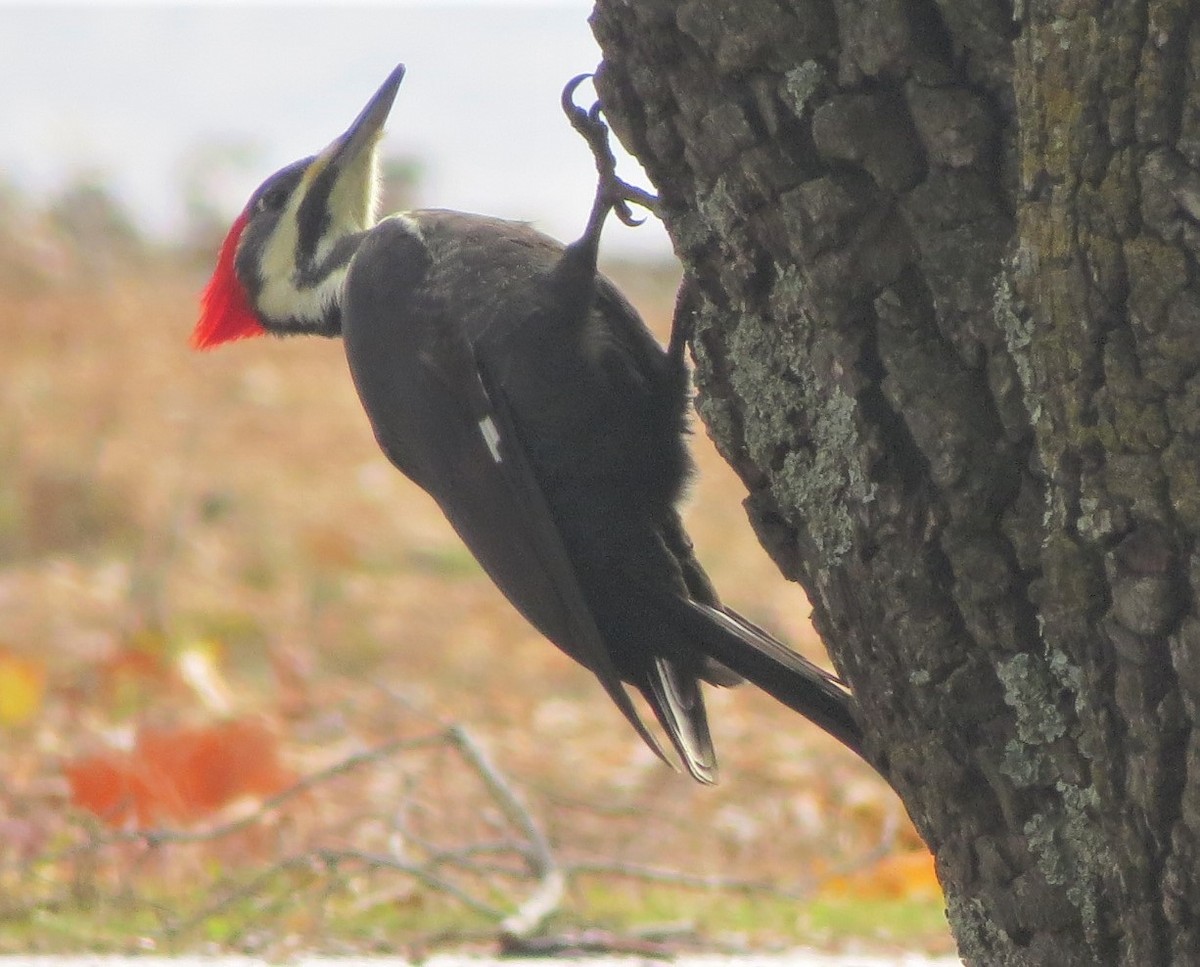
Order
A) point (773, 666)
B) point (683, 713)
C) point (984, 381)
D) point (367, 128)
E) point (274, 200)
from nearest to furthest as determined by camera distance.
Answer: point (984, 381), point (773, 666), point (683, 713), point (367, 128), point (274, 200)

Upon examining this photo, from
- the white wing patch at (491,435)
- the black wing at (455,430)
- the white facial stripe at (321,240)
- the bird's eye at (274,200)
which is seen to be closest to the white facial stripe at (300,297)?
the white facial stripe at (321,240)

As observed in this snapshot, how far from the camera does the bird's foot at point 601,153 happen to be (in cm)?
313

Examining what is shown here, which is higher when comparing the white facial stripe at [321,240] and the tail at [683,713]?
the white facial stripe at [321,240]

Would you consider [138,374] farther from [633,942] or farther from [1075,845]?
[1075,845]

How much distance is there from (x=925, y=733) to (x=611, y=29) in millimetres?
915

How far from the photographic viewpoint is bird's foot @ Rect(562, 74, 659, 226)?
10.3 feet

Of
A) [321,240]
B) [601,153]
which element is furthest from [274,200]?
[601,153]

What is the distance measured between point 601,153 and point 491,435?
0.58 metres

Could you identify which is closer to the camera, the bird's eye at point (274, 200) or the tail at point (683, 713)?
the tail at point (683, 713)

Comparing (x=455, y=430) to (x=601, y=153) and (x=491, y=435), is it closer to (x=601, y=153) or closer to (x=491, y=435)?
(x=491, y=435)

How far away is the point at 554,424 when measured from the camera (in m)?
3.17

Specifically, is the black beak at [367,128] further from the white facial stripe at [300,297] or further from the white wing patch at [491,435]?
the white wing patch at [491,435]

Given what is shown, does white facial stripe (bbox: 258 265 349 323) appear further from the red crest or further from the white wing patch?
the white wing patch

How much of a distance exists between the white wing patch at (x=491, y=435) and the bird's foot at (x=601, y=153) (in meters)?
0.47
